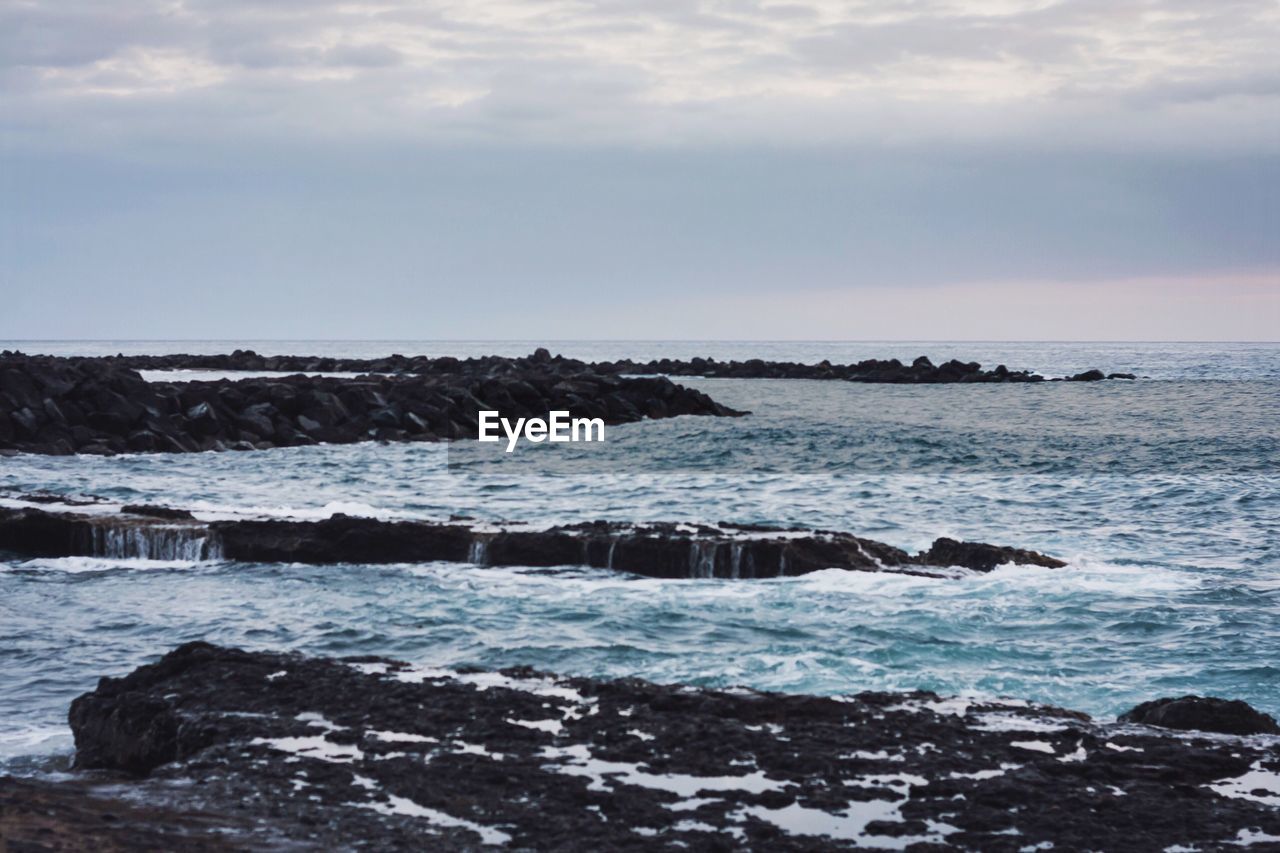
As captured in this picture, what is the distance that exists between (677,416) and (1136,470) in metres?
22.2

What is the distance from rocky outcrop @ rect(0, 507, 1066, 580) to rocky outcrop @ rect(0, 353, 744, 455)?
1633 centimetres

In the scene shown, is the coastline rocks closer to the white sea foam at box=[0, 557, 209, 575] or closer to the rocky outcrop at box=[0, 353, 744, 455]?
the white sea foam at box=[0, 557, 209, 575]

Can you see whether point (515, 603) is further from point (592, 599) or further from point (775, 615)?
point (775, 615)

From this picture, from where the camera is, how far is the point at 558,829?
724 centimetres

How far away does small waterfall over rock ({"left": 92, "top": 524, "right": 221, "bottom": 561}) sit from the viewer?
19.2 metres

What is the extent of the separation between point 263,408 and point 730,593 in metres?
28.2

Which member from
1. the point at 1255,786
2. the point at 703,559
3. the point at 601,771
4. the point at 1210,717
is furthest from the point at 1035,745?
the point at 703,559

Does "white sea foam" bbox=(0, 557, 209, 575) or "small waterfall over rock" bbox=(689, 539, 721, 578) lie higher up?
"small waterfall over rock" bbox=(689, 539, 721, 578)

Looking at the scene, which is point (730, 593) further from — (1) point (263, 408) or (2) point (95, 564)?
(1) point (263, 408)

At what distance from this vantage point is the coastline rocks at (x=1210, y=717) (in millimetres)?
9711

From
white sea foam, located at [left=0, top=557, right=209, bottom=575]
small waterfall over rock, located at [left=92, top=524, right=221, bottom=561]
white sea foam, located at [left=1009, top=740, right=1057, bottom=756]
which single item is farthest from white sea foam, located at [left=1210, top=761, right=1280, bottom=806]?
small waterfall over rock, located at [left=92, top=524, right=221, bottom=561]

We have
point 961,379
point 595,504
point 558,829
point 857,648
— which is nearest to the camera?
point 558,829

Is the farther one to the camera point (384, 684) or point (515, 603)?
point (515, 603)

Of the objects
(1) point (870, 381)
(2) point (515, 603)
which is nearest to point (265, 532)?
(2) point (515, 603)
